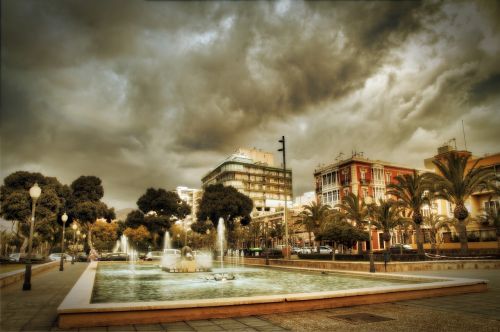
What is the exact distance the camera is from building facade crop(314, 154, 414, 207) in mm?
59312

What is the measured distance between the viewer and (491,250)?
30.5m

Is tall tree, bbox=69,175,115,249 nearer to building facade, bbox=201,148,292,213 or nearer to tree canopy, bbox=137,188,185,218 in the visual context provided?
tree canopy, bbox=137,188,185,218

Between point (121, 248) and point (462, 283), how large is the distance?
77397 mm

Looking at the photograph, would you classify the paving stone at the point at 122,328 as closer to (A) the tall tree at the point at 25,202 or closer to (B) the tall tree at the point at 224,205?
(A) the tall tree at the point at 25,202

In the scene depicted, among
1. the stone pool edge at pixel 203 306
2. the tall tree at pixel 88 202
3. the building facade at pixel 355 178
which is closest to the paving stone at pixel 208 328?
the stone pool edge at pixel 203 306

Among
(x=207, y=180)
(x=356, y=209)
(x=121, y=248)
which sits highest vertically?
(x=207, y=180)

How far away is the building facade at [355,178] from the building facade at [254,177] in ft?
145

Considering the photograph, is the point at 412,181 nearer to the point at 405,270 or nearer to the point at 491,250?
the point at 491,250

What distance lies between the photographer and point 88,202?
2361 inches

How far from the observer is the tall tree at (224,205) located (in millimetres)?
60469

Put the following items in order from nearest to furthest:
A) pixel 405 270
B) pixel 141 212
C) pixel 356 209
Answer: pixel 405 270, pixel 356 209, pixel 141 212

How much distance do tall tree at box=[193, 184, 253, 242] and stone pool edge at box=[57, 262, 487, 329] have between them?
50858 mm

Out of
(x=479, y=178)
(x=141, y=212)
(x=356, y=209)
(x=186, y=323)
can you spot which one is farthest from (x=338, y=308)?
(x=141, y=212)

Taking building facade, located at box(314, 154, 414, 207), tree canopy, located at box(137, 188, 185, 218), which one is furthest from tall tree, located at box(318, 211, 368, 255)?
tree canopy, located at box(137, 188, 185, 218)
